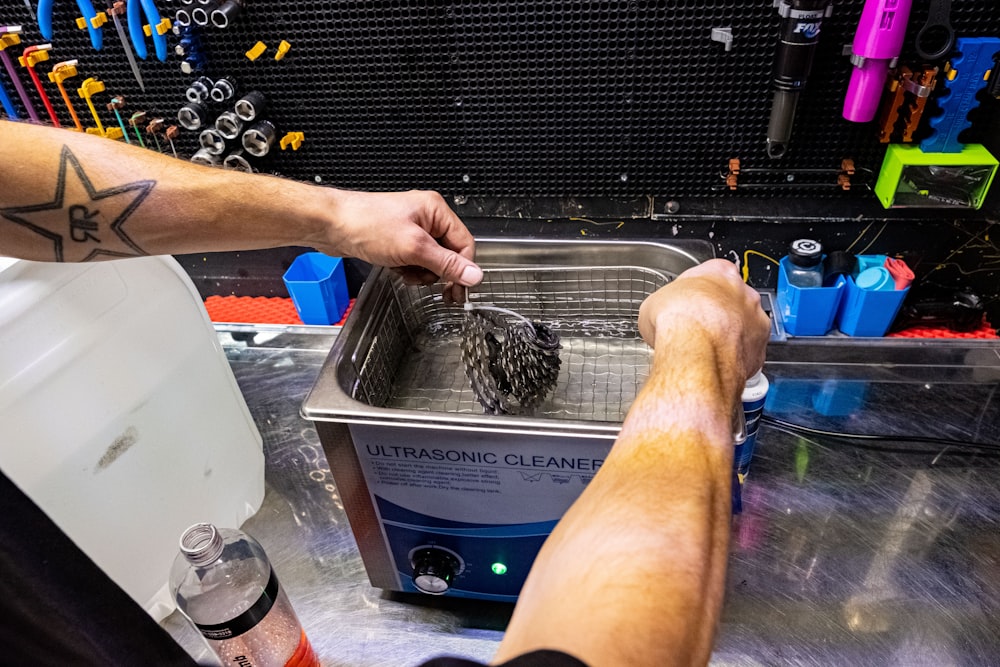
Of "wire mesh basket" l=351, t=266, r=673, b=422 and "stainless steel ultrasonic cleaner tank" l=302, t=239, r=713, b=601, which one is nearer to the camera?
"stainless steel ultrasonic cleaner tank" l=302, t=239, r=713, b=601

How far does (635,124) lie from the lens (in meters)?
1.09

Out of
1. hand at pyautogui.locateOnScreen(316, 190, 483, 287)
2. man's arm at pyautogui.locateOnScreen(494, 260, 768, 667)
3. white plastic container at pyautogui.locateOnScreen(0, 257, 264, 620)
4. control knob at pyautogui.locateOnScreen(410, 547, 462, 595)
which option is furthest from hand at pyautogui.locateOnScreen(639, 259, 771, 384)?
white plastic container at pyautogui.locateOnScreen(0, 257, 264, 620)

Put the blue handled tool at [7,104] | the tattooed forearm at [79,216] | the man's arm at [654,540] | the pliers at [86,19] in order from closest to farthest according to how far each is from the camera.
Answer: the man's arm at [654,540] → the tattooed forearm at [79,216] → the pliers at [86,19] → the blue handled tool at [7,104]

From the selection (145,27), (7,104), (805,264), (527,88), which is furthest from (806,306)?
(7,104)

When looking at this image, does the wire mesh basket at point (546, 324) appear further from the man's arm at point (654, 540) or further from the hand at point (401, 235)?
the man's arm at point (654, 540)

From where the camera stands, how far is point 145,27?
1.12m

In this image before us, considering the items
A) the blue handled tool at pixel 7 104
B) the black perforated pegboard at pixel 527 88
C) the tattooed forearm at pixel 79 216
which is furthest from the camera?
the blue handled tool at pixel 7 104

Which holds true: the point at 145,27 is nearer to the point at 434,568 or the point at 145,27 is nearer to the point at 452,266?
the point at 452,266

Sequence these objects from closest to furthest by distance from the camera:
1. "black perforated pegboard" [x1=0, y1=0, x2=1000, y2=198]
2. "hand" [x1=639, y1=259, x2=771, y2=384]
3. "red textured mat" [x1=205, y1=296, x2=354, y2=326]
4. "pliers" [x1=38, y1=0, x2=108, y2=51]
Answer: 1. "hand" [x1=639, y1=259, x2=771, y2=384]
2. "black perforated pegboard" [x1=0, y1=0, x2=1000, y2=198]
3. "pliers" [x1=38, y1=0, x2=108, y2=51]
4. "red textured mat" [x1=205, y1=296, x2=354, y2=326]

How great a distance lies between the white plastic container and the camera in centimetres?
69

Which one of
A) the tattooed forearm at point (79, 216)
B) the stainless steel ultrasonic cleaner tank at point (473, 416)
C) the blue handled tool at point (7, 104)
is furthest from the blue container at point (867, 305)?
the blue handled tool at point (7, 104)

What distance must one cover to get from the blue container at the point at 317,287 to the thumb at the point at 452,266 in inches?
21.4

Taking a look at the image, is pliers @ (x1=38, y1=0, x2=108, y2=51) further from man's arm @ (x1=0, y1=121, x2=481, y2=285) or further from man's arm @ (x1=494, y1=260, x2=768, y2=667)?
man's arm @ (x1=494, y1=260, x2=768, y2=667)

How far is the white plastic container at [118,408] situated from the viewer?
27.1 inches
